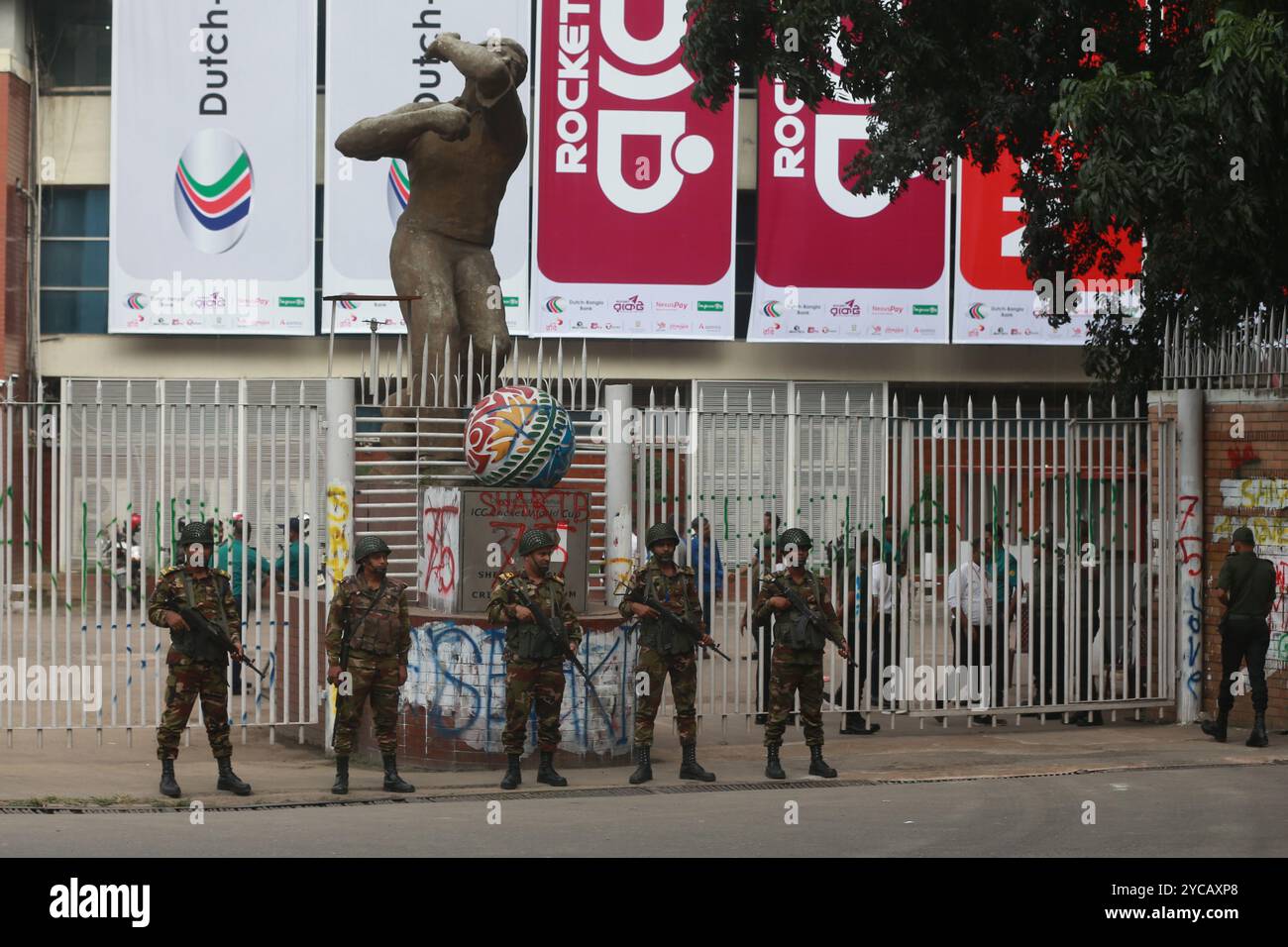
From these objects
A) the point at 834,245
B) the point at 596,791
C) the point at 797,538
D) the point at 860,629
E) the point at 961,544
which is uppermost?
the point at 834,245

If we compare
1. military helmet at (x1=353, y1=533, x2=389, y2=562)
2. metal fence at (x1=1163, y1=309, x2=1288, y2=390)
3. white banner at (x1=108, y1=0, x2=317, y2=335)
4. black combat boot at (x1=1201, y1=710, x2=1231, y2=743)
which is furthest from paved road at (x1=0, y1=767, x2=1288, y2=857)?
white banner at (x1=108, y1=0, x2=317, y2=335)

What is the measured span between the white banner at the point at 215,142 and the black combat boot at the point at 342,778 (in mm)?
18550

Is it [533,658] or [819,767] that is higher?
[533,658]

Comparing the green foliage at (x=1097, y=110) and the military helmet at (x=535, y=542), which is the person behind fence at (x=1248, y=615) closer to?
the green foliage at (x=1097, y=110)

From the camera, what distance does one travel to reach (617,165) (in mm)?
27812

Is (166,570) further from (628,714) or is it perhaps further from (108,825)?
(628,714)

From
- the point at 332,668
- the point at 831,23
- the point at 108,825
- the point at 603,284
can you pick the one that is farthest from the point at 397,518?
the point at 603,284

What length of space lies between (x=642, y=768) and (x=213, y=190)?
19.2m

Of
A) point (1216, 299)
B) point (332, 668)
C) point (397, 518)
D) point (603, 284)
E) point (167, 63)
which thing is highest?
point (167, 63)

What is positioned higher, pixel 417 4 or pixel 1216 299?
pixel 417 4

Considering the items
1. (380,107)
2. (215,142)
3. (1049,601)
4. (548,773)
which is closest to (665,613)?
(548,773)

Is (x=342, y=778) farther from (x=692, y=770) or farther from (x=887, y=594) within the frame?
(x=887, y=594)

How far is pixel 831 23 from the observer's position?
Answer: 1451cm

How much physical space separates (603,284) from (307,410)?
16.4 m
